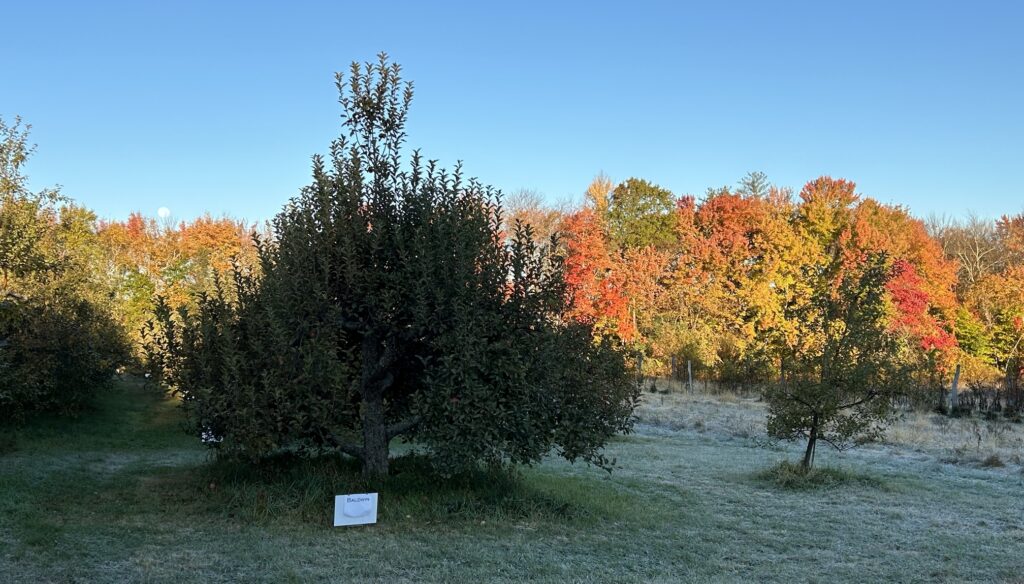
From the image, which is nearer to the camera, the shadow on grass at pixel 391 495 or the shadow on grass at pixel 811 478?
the shadow on grass at pixel 391 495

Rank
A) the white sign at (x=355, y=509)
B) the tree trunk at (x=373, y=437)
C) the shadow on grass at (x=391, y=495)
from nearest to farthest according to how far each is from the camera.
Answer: the white sign at (x=355, y=509), the shadow on grass at (x=391, y=495), the tree trunk at (x=373, y=437)

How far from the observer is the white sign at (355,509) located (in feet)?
23.9

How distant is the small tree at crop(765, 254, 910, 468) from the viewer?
1158 cm

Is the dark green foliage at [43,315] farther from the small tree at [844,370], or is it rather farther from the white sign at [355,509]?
the small tree at [844,370]

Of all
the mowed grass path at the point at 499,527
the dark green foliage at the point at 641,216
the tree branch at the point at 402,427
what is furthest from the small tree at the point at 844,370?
the dark green foliage at the point at 641,216

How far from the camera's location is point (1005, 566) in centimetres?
675

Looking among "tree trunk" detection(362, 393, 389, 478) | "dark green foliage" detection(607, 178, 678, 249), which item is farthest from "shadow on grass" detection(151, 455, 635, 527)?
"dark green foliage" detection(607, 178, 678, 249)

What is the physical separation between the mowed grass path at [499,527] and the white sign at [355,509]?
0.48ft

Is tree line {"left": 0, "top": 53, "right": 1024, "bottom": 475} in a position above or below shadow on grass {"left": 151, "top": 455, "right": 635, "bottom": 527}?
above

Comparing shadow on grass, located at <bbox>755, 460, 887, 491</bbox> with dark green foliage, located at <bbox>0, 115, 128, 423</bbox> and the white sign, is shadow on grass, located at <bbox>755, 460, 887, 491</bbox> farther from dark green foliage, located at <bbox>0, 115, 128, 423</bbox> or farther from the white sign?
dark green foliage, located at <bbox>0, 115, 128, 423</bbox>

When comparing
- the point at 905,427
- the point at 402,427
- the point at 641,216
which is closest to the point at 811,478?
the point at 402,427

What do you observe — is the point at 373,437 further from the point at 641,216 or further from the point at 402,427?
the point at 641,216

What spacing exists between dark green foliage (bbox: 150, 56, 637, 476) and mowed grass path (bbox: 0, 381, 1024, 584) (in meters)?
0.76

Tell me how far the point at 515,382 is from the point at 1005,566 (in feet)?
17.8
